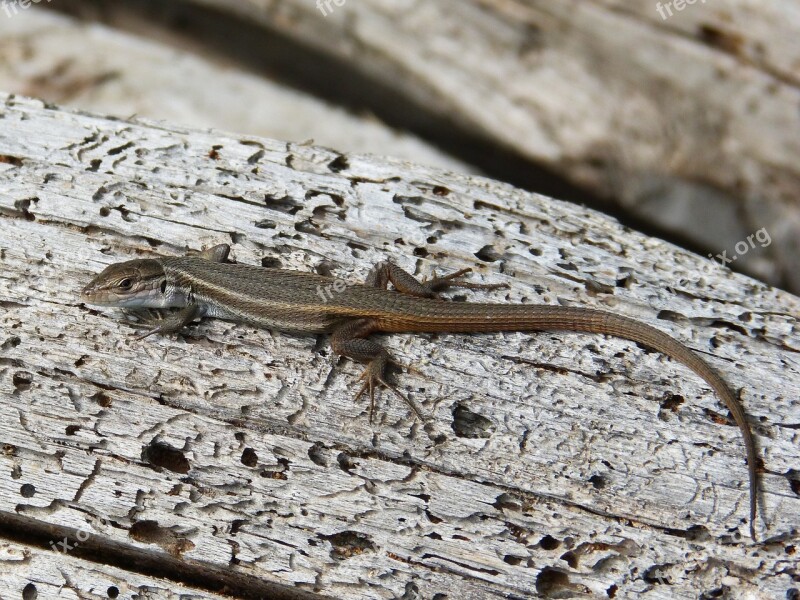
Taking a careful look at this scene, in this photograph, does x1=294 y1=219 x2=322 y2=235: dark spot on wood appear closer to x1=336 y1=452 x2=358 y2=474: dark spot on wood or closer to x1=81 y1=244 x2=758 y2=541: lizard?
x1=81 y1=244 x2=758 y2=541: lizard

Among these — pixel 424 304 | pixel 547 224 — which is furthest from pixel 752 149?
pixel 424 304

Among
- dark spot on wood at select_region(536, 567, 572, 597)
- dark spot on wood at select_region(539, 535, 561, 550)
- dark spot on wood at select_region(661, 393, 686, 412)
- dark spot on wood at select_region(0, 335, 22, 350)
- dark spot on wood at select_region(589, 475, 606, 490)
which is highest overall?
dark spot on wood at select_region(661, 393, 686, 412)

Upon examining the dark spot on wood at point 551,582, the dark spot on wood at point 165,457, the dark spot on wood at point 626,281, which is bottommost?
the dark spot on wood at point 551,582

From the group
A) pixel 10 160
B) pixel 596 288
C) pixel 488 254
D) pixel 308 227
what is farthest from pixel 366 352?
pixel 10 160

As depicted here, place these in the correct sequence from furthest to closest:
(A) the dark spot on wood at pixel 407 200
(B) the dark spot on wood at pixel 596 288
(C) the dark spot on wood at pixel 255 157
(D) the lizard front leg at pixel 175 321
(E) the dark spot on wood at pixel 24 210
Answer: (C) the dark spot on wood at pixel 255 157, (A) the dark spot on wood at pixel 407 200, (B) the dark spot on wood at pixel 596 288, (E) the dark spot on wood at pixel 24 210, (D) the lizard front leg at pixel 175 321

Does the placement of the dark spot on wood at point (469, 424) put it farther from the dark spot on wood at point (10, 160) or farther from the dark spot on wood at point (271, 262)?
the dark spot on wood at point (10, 160)

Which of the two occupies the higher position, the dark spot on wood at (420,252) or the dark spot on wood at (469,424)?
the dark spot on wood at (420,252)

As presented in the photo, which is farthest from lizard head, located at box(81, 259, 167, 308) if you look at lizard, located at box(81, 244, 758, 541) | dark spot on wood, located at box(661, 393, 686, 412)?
dark spot on wood, located at box(661, 393, 686, 412)

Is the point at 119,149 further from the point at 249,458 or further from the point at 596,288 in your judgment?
the point at 596,288

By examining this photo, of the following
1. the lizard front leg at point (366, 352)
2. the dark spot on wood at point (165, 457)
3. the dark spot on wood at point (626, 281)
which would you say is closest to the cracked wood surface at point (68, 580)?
the dark spot on wood at point (165, 457)
